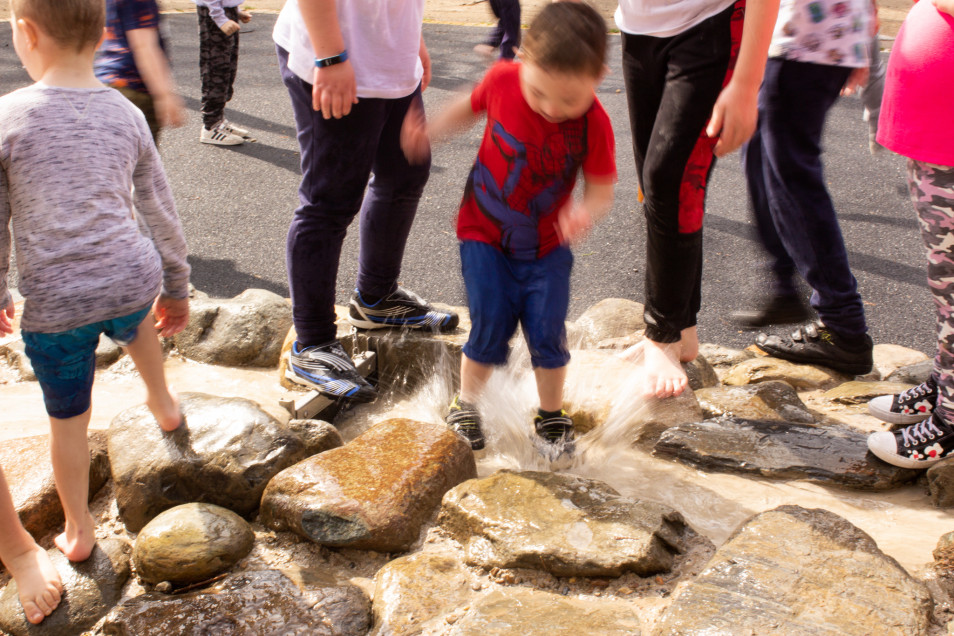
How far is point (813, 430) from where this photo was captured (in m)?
2.62

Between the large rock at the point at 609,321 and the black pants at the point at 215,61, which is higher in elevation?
the black pants at the point at 215,61

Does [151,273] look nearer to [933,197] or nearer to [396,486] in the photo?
[396,486]

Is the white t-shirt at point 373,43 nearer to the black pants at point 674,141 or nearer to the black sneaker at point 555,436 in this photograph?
the black pants at point 674,141

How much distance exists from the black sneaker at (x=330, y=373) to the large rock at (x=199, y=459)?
0.36m

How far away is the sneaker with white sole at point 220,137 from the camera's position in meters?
6.16

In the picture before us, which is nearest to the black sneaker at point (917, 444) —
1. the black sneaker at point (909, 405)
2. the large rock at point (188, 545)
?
the black sneaker at point (909, 405)

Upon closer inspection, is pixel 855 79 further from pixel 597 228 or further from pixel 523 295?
pixel 597 228

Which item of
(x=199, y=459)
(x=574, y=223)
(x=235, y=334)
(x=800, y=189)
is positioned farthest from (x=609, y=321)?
(x=199, y=459)

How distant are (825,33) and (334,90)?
155cm

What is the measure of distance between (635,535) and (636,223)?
3.18 m

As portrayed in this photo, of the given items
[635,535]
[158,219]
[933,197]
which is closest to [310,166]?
[158,219]

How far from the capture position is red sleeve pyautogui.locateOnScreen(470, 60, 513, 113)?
8.06 ft

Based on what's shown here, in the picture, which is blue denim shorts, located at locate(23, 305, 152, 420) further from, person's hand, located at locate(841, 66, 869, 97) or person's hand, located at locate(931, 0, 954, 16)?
person's hand, located at locate(841, 66, 869, 97)

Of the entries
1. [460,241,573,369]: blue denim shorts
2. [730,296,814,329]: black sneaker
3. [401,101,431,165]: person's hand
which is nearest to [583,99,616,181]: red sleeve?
[460,241,573,369]: blue denim shorts
